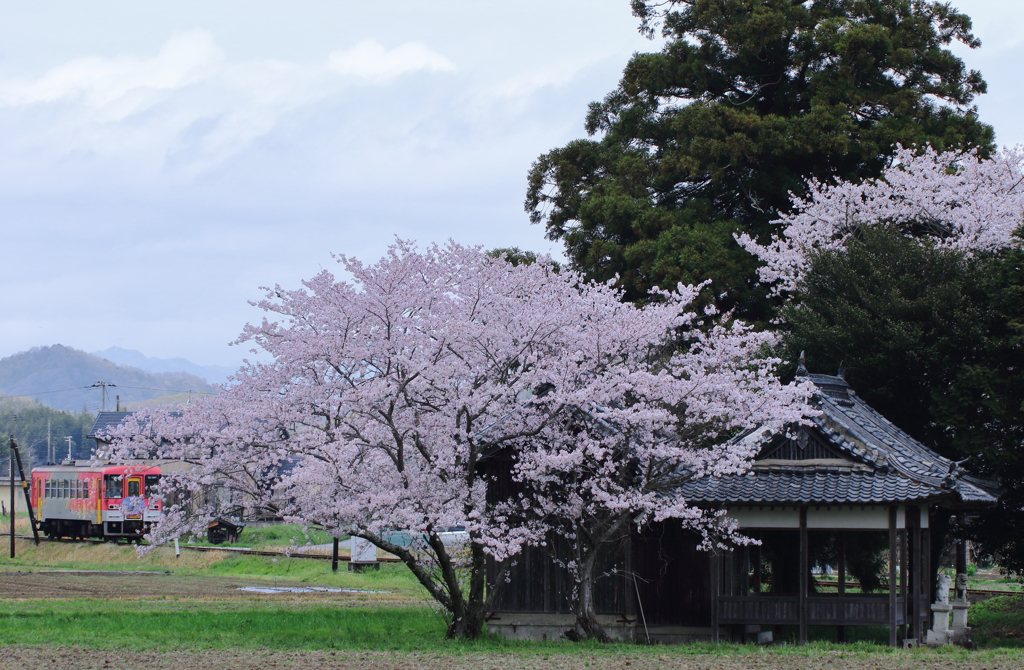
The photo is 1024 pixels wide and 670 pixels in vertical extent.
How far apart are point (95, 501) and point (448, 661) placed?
29306 millimetres

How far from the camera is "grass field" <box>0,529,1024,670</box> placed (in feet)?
43.3

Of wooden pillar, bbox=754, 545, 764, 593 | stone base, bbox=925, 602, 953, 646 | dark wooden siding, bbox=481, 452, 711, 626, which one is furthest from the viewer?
wooden pillar, bbox=754, 545, 764, 593

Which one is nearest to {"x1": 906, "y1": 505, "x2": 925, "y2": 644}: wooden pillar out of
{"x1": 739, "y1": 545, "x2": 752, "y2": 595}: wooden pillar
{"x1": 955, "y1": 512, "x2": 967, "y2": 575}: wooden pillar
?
{"x1": 739, "y1": 545, "x2": 752, "y2": 595}: wooden pillar

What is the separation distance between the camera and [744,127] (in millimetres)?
28188

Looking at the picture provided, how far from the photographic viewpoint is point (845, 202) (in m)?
26.4

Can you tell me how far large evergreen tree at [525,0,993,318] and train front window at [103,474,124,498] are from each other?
65.2 ft

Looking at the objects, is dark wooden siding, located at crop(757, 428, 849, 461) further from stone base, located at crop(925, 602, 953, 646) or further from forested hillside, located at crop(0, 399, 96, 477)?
forested hillside, located at crop(0, 399, 96, 477)

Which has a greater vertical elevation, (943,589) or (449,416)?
(449,416)

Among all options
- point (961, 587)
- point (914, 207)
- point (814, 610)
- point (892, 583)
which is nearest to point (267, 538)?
point (914, 207)

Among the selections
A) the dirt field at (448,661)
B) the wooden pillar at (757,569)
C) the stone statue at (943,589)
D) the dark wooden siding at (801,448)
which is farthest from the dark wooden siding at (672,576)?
the stone statue at (943,589)

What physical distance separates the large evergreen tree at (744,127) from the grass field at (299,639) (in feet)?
37.3

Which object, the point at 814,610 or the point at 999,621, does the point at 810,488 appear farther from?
the point at 999,621

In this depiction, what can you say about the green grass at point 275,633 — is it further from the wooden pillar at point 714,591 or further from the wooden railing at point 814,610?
the wooden pillar at point 714,591

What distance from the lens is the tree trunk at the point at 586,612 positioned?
1588cm
